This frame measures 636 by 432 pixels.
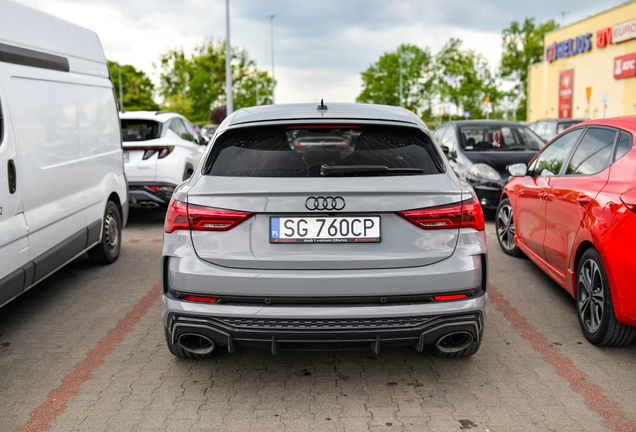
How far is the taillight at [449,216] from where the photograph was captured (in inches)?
121

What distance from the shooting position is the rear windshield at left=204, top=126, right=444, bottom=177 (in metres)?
3.22

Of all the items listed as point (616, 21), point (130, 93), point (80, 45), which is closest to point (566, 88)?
point (616, 21)

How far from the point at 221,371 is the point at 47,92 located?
280 cm

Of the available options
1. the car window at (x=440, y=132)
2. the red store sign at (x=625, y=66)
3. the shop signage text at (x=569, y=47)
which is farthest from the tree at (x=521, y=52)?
the car window at (x=440, y=132)

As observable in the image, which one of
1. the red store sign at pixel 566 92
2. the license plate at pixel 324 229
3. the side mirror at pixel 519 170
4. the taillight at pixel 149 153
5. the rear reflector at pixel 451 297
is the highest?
the red store sign at pixel 566 92

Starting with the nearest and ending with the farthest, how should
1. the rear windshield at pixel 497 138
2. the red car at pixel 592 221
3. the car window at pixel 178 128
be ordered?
the red car at pixel 592 221
the car window at pixel 178 128
the rear windshield at pixel 497 138

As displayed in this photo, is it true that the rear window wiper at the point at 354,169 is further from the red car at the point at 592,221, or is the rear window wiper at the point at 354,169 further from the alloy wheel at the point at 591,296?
the alloy wheel at the point at 591,296

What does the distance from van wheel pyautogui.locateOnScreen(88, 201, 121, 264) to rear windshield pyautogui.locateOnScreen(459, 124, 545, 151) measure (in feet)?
20.1

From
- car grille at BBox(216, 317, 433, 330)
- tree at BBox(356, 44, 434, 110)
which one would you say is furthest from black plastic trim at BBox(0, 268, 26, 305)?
tree at BBox(356, 44, 434, 110)

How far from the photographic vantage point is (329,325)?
3025 millimetres

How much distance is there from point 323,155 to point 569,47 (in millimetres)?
50201

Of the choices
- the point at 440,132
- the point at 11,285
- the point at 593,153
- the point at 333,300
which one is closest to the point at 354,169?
the point at 333,300

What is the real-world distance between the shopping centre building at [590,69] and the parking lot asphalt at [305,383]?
1361 inches

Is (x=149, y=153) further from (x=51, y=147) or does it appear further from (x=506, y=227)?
(x=506, y=227)
